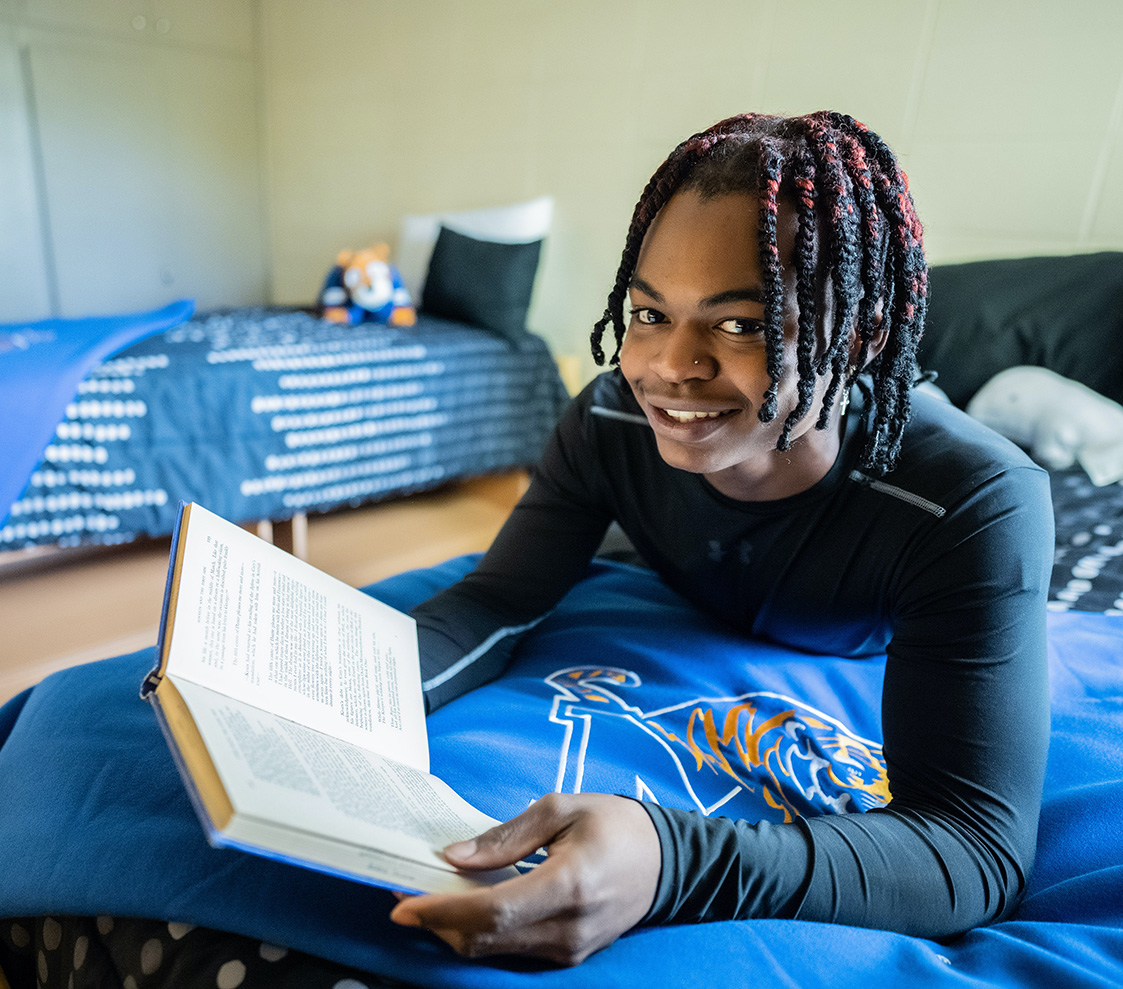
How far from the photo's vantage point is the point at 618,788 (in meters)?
0.67

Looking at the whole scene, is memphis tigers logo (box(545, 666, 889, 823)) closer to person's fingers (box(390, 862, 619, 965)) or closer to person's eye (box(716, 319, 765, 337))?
person's fingers (box(390, 862, 619, 965))

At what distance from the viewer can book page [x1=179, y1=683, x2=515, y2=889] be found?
42 centimetres

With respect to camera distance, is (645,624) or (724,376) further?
(645,624)

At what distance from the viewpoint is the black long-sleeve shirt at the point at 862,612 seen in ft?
1.90

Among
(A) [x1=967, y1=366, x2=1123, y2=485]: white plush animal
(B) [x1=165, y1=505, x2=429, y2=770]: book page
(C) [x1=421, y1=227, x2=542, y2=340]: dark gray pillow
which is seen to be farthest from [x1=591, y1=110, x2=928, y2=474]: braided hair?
(C) [x1=421, y1=227, x2=542, y2=340]: dark gray pillow

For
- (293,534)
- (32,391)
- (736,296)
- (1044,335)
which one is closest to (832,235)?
(736,296)

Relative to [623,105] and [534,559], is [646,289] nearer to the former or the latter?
[534,559]

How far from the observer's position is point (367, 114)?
11.0ft

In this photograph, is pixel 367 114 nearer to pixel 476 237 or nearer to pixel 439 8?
pixel 439 8

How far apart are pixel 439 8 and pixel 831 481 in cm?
292

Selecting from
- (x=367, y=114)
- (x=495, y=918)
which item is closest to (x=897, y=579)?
(x=495, y=918)

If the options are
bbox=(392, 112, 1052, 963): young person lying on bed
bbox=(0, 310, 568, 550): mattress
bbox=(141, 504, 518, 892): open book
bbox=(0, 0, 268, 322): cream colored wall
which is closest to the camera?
bbox=(141, 504, 518, 892): open book

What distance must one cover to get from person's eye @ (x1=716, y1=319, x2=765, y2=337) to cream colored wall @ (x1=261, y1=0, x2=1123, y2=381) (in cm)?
152

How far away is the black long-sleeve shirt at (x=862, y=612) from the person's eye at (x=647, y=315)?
0.19m
